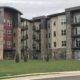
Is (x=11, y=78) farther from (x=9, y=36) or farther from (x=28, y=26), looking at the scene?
(x=28, y=26)

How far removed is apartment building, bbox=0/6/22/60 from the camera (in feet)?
303

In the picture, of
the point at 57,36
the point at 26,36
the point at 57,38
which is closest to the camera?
the point at 57,38

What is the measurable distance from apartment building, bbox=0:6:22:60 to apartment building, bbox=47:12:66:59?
12.0 m

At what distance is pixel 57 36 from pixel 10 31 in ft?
51.8

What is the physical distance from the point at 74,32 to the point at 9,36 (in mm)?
20473

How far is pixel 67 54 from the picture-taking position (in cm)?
9300

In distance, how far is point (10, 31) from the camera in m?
96.5

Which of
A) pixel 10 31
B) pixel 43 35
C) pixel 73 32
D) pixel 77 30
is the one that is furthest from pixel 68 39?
pixel 10 31

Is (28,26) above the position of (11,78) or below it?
above

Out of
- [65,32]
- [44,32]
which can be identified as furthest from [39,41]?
[65,32]

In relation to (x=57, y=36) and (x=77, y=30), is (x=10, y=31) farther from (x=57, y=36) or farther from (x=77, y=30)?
(x=77, y=30)

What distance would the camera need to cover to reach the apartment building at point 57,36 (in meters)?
97.8

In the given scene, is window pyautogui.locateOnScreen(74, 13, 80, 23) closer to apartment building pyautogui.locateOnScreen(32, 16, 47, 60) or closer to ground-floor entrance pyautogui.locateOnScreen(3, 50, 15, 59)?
apartment building pyautogui.locateOnScreen(32, 16, 47, 60)

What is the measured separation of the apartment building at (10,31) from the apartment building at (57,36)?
12047mm
